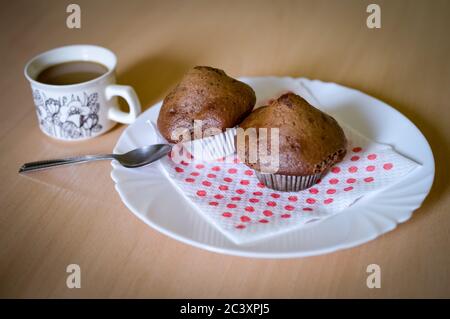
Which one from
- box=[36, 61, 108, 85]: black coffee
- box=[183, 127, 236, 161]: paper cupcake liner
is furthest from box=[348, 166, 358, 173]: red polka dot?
→ box=[36, 61, 108, 85]: black coffee

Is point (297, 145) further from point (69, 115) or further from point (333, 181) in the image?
point (69, 115)

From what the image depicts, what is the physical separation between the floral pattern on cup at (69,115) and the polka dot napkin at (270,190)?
0.24 m

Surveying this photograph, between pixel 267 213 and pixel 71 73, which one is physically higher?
pixel 71 73

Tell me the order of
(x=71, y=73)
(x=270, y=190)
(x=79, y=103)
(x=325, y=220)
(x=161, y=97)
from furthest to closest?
(x=161, y=97)
(x=71, y=73)
(x=79, y=103)
(x=270, y=190)
(x=325, y=220)

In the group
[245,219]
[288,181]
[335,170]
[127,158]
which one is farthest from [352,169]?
[127,158]

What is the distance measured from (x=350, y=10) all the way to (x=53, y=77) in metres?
1.11

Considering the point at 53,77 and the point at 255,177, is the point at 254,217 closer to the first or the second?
the point at 255,177

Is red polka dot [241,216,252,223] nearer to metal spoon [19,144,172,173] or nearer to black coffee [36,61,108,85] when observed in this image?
metal spoon [19,144,172,173]

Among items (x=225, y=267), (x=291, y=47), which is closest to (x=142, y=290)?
(x=225, y=267)

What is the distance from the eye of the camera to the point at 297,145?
0.88 meters

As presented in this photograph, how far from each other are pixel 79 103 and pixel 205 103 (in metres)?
0.31

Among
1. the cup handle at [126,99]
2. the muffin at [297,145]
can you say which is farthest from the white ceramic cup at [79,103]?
the muffin at [297,145]

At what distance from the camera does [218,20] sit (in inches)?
66.2

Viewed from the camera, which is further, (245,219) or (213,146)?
(213,146)
